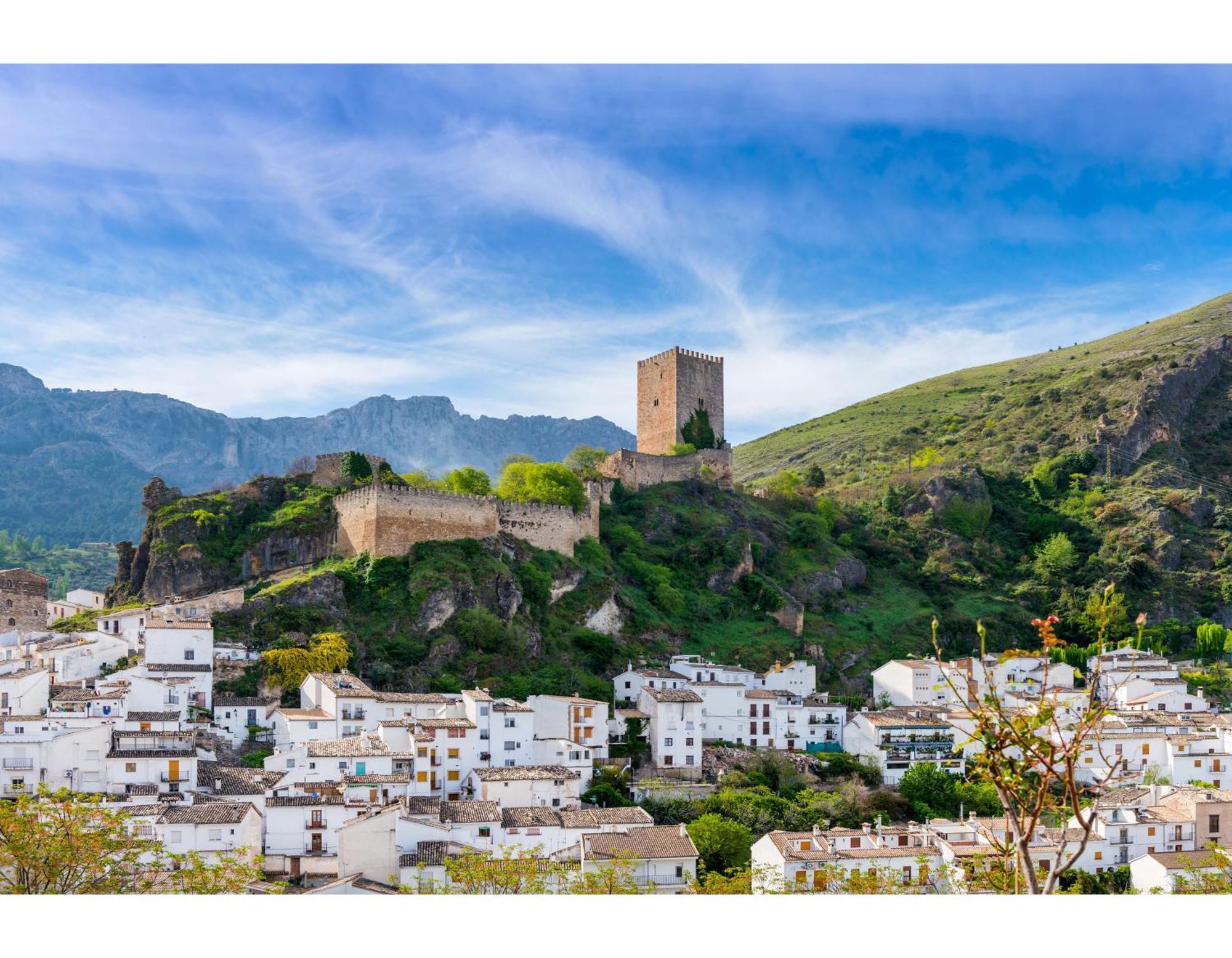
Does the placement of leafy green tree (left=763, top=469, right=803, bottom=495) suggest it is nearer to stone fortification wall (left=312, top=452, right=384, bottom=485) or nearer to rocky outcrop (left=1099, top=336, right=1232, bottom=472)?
rocky outcrop (left=1099, top=336, right=1232, bottom=472)

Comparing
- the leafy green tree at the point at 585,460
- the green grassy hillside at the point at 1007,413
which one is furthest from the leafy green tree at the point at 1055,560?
the leafy green tree at the point at 585,460

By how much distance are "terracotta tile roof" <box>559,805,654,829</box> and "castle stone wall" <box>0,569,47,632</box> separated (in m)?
18.4

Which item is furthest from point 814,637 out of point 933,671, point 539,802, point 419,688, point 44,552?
point 44,552

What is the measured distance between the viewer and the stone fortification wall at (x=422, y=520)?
1468 inches

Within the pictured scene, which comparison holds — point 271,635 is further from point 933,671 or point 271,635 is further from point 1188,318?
point 1188,318

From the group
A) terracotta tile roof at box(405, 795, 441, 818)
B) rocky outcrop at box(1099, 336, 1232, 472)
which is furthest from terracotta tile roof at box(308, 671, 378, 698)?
rocky outcrop at box(1099, 336, 1232, 472)

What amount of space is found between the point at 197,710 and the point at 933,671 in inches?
854

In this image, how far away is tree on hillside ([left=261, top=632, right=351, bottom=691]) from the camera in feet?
106

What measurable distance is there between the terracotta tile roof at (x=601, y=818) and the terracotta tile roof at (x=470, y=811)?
1316 mm

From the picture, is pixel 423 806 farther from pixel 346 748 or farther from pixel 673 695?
pixel 673 695

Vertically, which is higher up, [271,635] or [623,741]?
[271,635]

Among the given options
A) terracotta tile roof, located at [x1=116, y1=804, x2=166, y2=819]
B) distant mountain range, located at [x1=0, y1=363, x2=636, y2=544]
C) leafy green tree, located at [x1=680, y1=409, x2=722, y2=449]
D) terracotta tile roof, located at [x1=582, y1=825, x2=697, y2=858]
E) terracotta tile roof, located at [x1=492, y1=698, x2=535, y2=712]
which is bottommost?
terracotta tile roof, located at [x1=582, y1=825, x2=697, y2=858]

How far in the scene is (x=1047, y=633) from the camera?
6.67 m

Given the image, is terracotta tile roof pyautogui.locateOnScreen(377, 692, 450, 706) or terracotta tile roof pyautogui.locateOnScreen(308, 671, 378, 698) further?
terracotta tile roof pyautogui.locateOnScreen(377, 692, 450, 706)
